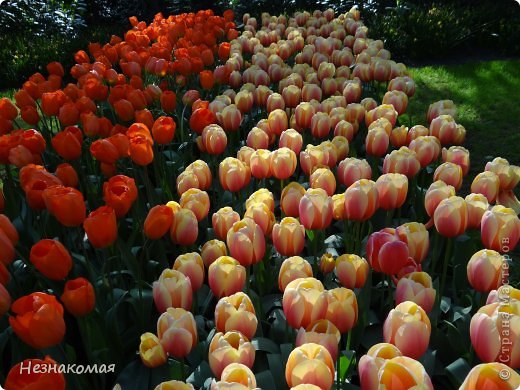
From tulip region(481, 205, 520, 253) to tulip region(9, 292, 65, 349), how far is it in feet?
4.21

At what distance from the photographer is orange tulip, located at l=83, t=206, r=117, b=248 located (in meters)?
1.84

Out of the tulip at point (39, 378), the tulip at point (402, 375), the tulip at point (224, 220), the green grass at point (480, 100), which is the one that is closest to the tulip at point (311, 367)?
the tulip at point (402, 375)

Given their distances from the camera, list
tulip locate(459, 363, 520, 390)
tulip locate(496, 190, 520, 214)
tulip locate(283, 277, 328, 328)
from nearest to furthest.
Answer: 1. tulip locate(459, 363, 520, 390)
2. tulip locate(283, 277, 328, 328)
3. tulip locate(496, 190, 520, 214)

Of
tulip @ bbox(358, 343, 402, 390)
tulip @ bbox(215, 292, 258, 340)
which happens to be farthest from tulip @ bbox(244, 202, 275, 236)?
tulip @ bbox(358, 343, 402, 390)

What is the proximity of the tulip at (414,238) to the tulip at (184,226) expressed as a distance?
68 cm

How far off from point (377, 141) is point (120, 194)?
1188 mm

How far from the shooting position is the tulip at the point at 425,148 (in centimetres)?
255

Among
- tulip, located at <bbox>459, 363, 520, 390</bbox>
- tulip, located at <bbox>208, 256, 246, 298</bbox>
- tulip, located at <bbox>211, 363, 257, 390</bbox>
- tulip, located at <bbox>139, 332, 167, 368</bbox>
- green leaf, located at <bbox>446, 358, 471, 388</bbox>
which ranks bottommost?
green leaf, located at <bbox>446, 358, 471, 388</bbox>

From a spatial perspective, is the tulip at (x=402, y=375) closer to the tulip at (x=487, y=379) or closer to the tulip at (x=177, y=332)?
the tulip at (x=487, y=379)

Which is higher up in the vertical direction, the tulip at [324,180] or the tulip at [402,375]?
the tulip at [402,375]

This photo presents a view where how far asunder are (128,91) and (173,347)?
80.0 inches

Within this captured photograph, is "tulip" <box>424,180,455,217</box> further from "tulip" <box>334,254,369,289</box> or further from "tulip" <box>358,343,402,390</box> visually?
"tulip" <box>358,343,402,390</box>

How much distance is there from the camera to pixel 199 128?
2951 mm

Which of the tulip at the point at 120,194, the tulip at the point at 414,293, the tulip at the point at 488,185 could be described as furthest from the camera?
the tulip at the point at 488,185
